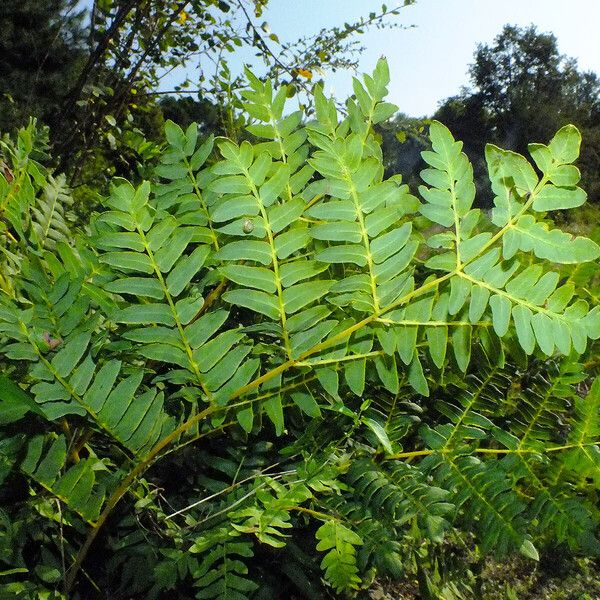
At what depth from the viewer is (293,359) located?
1.28 ft

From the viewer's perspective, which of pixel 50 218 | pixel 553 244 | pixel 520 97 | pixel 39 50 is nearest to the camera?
pixel 553 244

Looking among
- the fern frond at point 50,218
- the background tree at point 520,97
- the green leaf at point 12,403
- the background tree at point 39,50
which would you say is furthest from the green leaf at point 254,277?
the background tree at point 520,97

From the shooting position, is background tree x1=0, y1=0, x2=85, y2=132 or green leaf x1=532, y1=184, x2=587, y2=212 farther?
background tree x1=0, y1=0, x2=85, y2=132

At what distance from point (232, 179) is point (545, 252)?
21 cm

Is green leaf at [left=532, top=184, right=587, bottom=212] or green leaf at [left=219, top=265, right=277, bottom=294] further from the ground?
green leaf at [left=532, top=184, right=587, bottom=212]

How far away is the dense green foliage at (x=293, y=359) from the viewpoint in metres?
0.38

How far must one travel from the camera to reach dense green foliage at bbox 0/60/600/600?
0.38 m

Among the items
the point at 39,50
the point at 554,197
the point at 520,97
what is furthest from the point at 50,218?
the point at 520,97

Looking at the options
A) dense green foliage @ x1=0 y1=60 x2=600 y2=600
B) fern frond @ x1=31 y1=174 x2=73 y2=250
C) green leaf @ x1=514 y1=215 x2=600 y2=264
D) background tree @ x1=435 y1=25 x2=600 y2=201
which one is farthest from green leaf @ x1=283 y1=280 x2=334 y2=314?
background tree @ x1=435 y1=25 x2=600 y2=201

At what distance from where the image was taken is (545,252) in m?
0.36

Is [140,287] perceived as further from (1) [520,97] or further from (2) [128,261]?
(1) [520,97]

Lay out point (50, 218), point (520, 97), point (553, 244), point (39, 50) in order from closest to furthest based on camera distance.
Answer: point (553, 244) < point (50, 218) < point (39, 50) < point (520, 97)

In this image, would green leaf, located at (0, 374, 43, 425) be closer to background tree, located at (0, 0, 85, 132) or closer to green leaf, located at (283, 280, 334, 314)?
green leaf, located at (283, 280, 334, 314)

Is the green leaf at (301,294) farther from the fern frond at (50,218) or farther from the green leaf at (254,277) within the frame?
the fern frond at (50,218)
